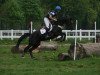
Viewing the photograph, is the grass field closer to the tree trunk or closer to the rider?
the tree trunk

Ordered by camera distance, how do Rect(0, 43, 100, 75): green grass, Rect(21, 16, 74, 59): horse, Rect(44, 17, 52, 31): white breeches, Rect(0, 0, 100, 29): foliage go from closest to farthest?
Rect(0, 43, 100, 75): green grass → Rect(21, 16, 74, 59): horse → Rect(44, 17, 52, 31): white breeches → Rect(0, 0, 100, 29): foliage

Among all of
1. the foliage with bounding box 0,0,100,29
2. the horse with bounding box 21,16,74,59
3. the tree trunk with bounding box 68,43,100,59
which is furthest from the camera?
the foliage with bounding box 0,0,100,29

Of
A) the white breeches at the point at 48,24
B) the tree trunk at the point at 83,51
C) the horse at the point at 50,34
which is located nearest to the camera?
the horse at the point at 50,34

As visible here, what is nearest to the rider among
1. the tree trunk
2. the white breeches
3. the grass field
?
the white breeches

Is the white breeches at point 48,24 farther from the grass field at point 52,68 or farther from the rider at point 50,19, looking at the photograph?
the grass field at point 52,68

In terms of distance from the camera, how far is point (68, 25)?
58.4 ft

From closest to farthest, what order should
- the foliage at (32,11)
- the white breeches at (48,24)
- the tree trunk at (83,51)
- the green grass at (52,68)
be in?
the green grass at (52,68) < the white breeches at (48,24) < the tree trunk at (83,51) < the foliage at (32,11)

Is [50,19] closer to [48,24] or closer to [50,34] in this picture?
[48,24]

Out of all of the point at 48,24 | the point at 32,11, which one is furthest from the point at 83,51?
the point at 32,11

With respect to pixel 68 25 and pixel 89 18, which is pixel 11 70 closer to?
pixel 68 25

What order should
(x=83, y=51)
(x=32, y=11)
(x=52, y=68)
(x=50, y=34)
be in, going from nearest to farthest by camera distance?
(x=52, y=68)
(x=50, y=34)
(x=83, y=51)
(x=32, y=11)

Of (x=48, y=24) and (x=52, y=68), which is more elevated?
(x=48, y=24)

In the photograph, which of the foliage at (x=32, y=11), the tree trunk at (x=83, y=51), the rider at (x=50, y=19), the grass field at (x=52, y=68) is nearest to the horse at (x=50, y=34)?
the rider at (x=50, y=19)

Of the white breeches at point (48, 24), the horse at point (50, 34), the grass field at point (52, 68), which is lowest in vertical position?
the grass field at point (52, 68)
